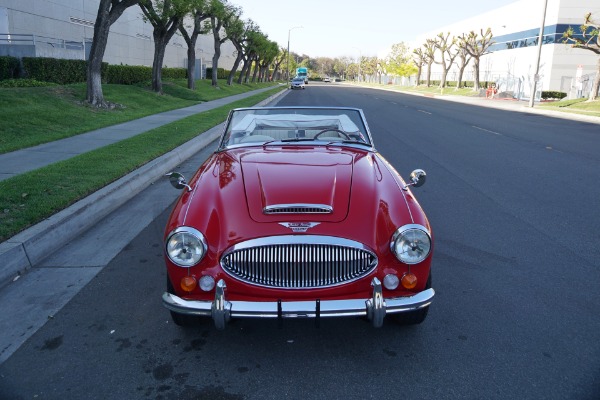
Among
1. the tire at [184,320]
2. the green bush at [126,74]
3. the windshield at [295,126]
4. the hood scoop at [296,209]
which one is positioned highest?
the green bush at [126,74]

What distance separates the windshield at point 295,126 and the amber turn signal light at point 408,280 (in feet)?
6.20

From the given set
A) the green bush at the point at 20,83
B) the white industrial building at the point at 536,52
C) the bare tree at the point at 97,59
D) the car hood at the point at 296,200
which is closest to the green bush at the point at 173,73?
the green bush at the point at 20,83

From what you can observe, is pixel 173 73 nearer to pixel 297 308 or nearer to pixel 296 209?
pixel 296 209

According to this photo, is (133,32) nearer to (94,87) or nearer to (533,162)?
(94,87)

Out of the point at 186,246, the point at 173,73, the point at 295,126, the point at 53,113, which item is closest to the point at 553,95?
the point at 173,73

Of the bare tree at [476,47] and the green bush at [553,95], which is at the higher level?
the bare tree at [476,47]

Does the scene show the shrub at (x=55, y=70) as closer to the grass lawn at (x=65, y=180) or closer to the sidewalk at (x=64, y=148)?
the sidewalk at (x=64, y=148)

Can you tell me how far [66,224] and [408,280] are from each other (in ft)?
12.7

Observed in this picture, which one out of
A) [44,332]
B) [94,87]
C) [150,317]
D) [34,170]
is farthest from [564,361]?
[94,87]

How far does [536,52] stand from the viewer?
51.9m

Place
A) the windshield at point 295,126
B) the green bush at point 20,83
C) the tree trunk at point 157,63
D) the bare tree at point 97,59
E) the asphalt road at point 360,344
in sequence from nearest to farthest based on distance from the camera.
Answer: the asphalt road at point 360,344 → the windshield at point 295,126 → the green bush at point 20,83 → the bare tree at point 97,59 → the tree trunk at point 157,63

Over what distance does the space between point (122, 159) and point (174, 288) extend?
20.3 feet

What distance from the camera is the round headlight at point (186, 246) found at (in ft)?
9.92

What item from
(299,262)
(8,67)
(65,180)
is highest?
(8,67)
